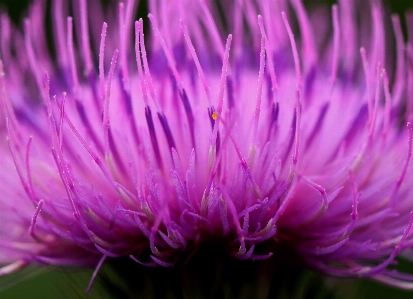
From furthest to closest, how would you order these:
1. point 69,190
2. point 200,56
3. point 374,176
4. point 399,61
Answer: point 200,56
point 399,61
point 374,176
point 69,190

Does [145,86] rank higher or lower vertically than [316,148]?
higher

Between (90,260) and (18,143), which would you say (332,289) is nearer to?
(90,260)

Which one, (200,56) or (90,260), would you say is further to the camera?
(200,56)

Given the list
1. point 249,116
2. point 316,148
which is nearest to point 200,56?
point 249,116

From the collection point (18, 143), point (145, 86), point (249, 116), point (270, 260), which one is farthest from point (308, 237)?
point (18, 143)

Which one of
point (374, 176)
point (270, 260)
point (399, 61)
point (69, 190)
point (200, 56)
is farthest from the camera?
point (200, 56)

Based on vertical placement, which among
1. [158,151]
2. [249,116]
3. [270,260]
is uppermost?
[158,151]

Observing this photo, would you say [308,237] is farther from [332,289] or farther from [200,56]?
Answer: [200,56]
